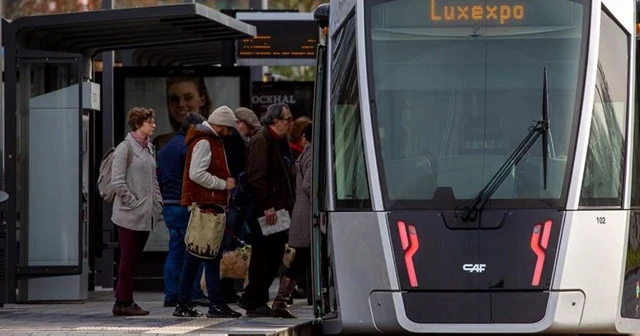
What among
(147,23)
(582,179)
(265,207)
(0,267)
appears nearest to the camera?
(582,179)

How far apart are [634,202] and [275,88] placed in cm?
1181

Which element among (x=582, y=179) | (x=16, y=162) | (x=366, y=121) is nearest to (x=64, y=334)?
(x=366, y=121)

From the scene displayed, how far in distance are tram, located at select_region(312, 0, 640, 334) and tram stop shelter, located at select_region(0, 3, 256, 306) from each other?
180 inches

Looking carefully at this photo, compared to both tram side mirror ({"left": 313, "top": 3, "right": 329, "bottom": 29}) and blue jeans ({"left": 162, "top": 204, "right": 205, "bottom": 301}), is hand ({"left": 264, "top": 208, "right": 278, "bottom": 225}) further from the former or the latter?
tram side mirror ({"left": 313, "top": 3, "right": 329, "bottom": 29})

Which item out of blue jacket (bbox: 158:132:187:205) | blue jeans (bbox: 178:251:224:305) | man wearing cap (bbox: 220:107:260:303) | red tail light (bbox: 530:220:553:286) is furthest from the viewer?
blue jacket (bbox: 158:132:187:205)

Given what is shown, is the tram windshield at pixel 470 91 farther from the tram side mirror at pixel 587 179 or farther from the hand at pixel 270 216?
the hand at pixel 270 216

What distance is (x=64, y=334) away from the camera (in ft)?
41.3

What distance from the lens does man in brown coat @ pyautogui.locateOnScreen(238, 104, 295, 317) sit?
14.7 metres

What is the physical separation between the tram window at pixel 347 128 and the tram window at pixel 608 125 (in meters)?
1.52

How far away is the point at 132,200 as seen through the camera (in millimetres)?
14859

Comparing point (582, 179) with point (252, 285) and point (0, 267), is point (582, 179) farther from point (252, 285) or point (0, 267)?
point (0, 267)

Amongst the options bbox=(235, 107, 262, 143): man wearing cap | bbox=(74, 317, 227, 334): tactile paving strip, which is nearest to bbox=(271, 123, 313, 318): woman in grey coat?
bbox=(74, 317, 227, 334): tactile paving strip

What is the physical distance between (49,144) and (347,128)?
5.31 meters

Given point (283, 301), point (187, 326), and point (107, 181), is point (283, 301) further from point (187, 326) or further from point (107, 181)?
point (107, 181)
